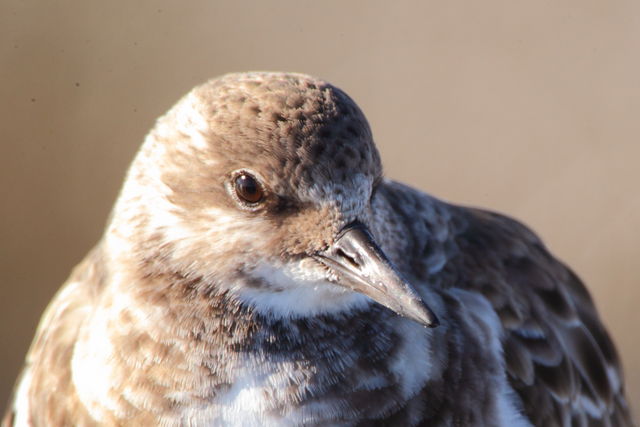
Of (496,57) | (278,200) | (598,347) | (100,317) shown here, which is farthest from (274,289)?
(496,57)

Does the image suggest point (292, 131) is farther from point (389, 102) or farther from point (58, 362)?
point (389, 102)

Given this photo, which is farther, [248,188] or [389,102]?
[389,102]

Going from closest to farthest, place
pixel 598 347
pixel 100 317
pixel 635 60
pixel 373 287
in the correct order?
pixel 373 287 → pixel 100 317 → pixel 598 347 → pixel 635 60

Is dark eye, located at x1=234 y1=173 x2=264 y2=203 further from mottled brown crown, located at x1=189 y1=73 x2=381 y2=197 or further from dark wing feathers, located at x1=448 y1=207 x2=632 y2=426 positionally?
dark wing feathers, located at x1=448 y1=207 x2=632 y2=426

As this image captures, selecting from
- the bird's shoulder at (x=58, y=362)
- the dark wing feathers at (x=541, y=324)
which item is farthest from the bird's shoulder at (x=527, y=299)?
the bird's shoulder at (x=58, y=362)

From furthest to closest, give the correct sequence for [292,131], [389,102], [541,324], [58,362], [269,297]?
[389,102], [541,324], [58,362], [269,297], [292,131]

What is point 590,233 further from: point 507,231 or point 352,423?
point 352,423

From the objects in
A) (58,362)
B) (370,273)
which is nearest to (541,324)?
(370,273)
